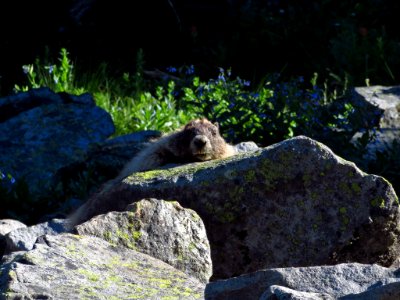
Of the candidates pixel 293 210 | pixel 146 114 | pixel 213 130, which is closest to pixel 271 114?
pixel 213 130

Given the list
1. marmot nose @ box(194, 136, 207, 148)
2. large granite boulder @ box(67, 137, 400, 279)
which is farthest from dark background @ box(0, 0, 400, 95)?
large granite boulder @ box(67, 137, 400, 279)

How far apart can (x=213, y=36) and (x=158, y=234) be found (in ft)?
31.1

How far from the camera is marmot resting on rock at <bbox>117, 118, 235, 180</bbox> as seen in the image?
7070mm

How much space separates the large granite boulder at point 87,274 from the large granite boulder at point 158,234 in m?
0.14

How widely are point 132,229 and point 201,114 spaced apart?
4.44 meters

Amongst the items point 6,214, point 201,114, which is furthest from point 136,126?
point 6,214

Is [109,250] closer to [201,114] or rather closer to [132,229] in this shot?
[132,229]

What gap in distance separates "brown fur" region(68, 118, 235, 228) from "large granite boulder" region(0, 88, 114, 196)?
1009mm

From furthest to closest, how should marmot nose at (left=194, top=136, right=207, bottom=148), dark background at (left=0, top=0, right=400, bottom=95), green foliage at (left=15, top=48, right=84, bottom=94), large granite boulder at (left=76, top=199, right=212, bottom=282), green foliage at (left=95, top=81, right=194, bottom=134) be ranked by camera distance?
dark background at (left=0, top=0, right=400, bottom=95) < green foliage at (left=15, top=48, right=84, bottom=94) < green foliage at (left=95, top=81, right=194, bottom=134) < marmot nose at (left=194, top=136, right=207, bottom=148) < large granite boulder at (left=76, top=199, right=212, bottom=282)

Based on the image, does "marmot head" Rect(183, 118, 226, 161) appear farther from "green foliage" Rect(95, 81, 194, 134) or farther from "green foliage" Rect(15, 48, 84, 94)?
"green foliage" Rect(15, 48, 84, 94)

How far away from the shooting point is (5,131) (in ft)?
27.8

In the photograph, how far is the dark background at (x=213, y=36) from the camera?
1178 cm

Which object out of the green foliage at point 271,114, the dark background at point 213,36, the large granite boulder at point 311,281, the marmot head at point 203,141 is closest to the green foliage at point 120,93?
the green foliage at point 271,114

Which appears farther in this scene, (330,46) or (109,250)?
(330,46)
